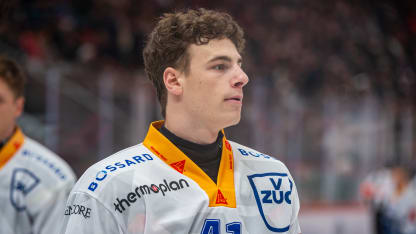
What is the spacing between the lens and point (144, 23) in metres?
6.86

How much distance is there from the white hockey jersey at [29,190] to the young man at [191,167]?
82 centimetres

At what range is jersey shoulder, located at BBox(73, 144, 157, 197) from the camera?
4.61ft

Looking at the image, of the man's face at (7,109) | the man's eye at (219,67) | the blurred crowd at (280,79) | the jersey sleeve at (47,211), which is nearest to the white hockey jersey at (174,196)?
the man's eye at (219,67)

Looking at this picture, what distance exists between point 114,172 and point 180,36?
45 cm

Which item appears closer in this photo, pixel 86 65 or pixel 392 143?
pixel 86 65

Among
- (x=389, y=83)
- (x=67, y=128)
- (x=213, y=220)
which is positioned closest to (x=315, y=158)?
(x=389, y=83)

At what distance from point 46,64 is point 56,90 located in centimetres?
34

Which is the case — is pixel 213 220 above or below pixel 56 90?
below

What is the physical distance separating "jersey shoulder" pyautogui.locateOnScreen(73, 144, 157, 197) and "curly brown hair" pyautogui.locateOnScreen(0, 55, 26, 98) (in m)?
0.95

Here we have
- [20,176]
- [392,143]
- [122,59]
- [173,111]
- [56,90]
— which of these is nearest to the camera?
[173,111]

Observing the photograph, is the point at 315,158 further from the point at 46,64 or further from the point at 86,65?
the point at 46,64

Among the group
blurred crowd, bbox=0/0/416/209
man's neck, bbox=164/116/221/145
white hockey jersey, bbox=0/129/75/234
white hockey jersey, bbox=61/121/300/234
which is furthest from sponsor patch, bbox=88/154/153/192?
blurred crowd, bbox=0/0/416/209

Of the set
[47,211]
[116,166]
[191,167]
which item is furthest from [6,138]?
[191,167]

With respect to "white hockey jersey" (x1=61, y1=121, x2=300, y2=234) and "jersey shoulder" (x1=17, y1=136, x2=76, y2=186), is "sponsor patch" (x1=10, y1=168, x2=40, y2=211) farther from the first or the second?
"white hockey jersey" (x1=61, y1=121, x2=300, y2=234)
